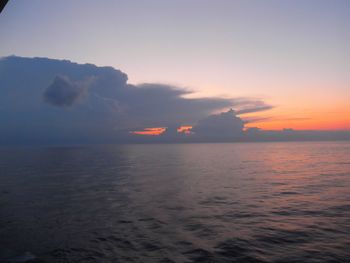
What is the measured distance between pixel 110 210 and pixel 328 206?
77.0 ft

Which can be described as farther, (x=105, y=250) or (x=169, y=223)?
(x=169, y=223)

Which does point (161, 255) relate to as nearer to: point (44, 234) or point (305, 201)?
point (44, 234)

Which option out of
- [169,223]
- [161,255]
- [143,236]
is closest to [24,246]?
[143,236]

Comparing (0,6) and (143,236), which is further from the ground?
(0,6)

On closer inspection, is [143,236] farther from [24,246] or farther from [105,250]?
[24,246]

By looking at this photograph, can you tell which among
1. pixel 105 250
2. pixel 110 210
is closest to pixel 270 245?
pixel 105 250

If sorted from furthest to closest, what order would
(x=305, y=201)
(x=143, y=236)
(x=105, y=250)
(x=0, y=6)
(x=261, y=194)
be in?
1. (x=261, y=194)
2. (x=305, y=201)
3. (x=143, y=236)
4. (x=105, y=250)
5. (x=0, y=6)

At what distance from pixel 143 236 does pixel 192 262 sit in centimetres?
607

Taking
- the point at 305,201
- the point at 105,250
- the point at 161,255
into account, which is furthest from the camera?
the point at 305,201

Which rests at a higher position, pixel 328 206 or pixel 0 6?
pixel 0 6

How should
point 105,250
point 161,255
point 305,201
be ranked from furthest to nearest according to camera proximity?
point 305,201 < point 105,250 < point 161,255

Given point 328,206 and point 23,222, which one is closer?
point 23,222

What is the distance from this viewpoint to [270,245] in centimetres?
1919

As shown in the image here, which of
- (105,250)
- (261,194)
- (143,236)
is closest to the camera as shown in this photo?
(105,250)
